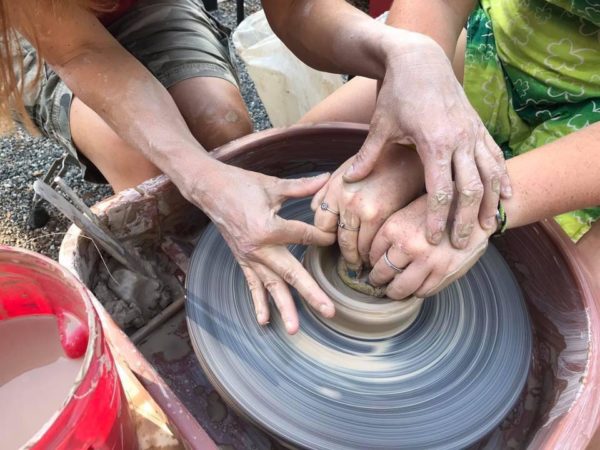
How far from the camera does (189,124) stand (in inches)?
54.7

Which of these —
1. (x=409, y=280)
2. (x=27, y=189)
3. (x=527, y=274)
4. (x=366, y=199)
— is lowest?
(x=27, y=189)

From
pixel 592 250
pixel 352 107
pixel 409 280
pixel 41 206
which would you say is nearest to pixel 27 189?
pixel 41 206

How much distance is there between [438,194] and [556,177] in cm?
32

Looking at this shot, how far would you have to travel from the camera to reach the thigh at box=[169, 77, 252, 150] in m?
1.38

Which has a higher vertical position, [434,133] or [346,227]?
[434,133]

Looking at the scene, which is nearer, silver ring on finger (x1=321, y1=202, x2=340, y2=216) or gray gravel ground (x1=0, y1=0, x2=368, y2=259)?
silver ring on finger (x1=321, y1=202, x2=340, y2=216)

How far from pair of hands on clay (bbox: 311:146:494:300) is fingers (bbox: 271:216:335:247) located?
2cm

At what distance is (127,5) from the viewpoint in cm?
144

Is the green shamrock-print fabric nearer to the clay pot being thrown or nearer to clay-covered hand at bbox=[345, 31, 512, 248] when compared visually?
the clay pot being thrown

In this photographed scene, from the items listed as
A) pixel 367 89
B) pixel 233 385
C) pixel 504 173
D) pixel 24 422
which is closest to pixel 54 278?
pixel 24 422

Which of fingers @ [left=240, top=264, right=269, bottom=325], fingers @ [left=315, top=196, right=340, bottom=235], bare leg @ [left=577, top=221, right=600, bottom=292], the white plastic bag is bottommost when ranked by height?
the white plastic bag

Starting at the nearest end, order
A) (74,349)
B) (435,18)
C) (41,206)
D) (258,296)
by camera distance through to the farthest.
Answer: (74,349) → (258,296) → (435,18) → (41,206)

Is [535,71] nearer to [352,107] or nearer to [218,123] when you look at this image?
[352,107]

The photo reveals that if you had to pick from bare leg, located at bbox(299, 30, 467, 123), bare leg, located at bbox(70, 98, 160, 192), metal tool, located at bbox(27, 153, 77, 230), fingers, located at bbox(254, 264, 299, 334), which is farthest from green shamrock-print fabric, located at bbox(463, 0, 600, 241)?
metal tool, located at bbox(27, 153, 77, 230)
